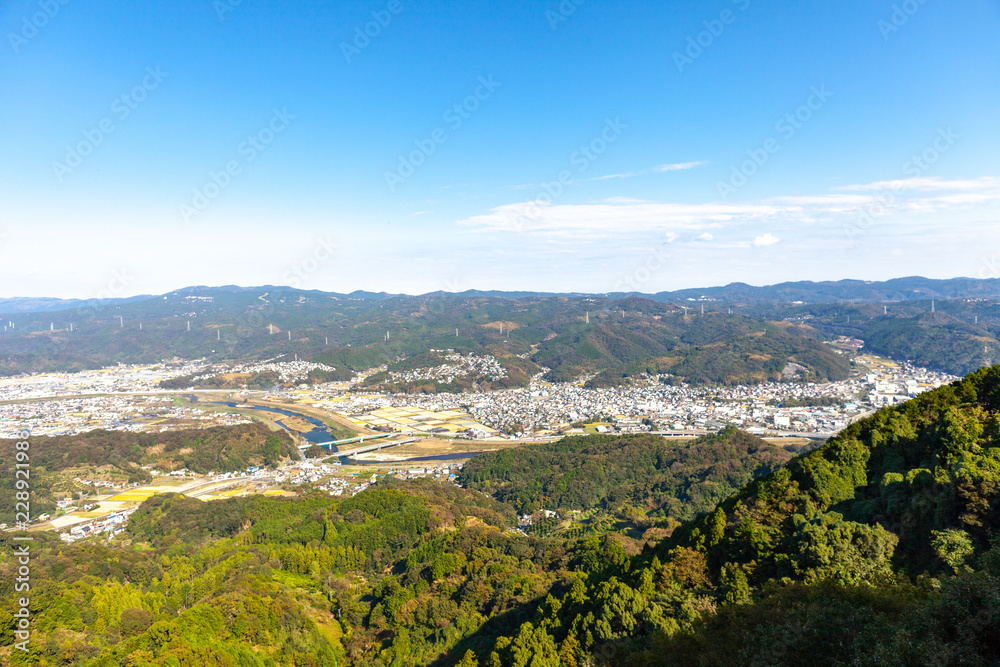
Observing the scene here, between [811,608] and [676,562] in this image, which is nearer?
[811,608]

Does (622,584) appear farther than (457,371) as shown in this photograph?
No

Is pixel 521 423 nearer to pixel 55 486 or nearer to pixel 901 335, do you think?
pixel 55 486

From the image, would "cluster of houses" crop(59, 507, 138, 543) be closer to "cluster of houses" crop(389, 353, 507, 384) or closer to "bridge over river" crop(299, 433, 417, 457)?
"bridge over river" crop(299, 433, 417, 457)

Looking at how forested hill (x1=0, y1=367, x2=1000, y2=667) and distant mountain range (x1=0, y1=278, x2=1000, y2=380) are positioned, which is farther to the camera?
distant mountain range (x1=0, y1=278, x2=1000, y2=380)

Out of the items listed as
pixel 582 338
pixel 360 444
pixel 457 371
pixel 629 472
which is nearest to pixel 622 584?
pixel 629 472

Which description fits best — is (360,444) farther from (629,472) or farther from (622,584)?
(622,584)

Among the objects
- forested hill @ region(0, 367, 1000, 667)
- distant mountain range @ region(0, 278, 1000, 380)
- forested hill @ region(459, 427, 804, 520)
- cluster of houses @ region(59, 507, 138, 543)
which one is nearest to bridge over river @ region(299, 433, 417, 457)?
forested hill @ region(459, 427, 804, 520)

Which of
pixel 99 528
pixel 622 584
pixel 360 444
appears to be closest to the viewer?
pixel 622 584

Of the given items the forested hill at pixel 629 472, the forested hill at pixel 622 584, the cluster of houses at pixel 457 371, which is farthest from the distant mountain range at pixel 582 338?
the forested hill at pixel 622 584

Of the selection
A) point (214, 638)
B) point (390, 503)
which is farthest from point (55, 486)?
point (214, 638)

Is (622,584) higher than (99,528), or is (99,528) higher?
(622,584)

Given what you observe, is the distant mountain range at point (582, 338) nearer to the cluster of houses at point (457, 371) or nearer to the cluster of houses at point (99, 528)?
the cluster of houses at point (457, 371)
